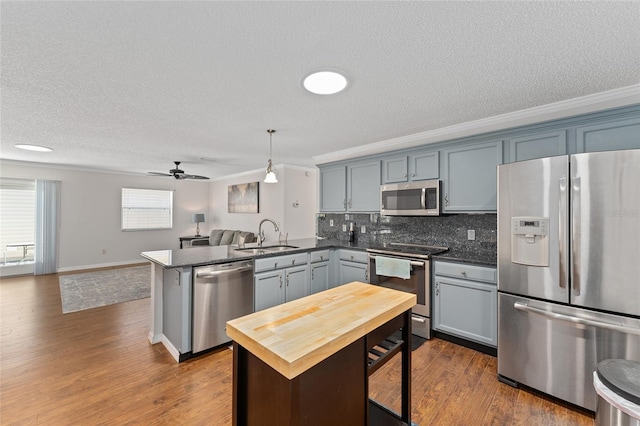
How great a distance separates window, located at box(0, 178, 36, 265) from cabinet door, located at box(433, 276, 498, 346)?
797 centimetres

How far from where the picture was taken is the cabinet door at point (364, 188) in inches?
154

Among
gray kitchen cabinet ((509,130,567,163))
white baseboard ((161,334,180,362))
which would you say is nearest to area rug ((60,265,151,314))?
white baseboard ((161,334,180,362))

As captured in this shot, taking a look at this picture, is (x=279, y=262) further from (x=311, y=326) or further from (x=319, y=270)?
(x=311, y=326)

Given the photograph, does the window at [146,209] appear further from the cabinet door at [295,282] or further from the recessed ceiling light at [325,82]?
the recessed ceiling light at [325,82]

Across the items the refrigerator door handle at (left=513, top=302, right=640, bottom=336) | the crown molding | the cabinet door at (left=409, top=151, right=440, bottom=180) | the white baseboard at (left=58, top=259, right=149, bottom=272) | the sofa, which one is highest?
the crown molding

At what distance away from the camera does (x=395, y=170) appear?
3688 mm

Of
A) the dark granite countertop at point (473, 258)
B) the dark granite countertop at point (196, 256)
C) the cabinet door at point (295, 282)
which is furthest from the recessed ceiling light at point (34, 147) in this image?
the dark granite countertop at point (473, 258)

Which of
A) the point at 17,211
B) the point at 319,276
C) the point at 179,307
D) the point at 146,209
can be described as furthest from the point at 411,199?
the point at 17,211

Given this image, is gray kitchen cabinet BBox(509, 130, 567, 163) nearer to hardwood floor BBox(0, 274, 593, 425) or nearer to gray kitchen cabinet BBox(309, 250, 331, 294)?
hardwood floor BBox(0, 274, 593, 425)

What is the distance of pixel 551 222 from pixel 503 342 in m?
1.03

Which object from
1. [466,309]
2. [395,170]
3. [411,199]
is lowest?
[466,309]

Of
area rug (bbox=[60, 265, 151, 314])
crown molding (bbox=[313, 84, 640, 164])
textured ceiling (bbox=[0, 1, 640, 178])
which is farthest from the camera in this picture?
area rug (bbox=[60, 265, 151, 314])

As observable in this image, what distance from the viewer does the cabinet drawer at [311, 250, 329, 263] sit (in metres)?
3.59

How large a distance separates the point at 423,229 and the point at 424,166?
832 millimetres
